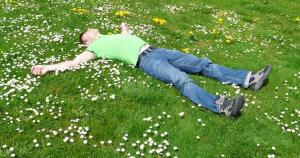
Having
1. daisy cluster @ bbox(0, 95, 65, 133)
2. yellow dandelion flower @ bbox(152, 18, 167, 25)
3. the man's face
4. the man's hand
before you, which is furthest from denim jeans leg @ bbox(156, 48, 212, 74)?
yellow dandelion flower @ bbox(152, 18, 167, 25)

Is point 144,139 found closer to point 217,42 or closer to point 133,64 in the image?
point 133,64

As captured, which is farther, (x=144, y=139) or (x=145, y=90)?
(x=145, y=90)

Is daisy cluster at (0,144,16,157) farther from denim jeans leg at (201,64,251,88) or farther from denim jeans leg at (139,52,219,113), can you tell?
denim jeans leg at (201,64,251,88)

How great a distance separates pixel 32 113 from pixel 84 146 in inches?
88.2

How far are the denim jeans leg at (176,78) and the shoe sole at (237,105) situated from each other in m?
0.52

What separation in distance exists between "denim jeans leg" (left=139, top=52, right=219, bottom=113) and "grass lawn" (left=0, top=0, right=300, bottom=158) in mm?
209

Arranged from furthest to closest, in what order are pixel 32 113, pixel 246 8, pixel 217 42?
pixel 246 8
pixel 217 42
pixel 32 113

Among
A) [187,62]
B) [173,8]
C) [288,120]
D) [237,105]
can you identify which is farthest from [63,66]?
[173,8]

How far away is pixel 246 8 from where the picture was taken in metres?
26.5

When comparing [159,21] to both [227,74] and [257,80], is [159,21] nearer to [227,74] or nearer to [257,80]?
[227,74]

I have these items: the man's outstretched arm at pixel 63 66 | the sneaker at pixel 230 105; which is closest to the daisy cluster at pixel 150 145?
the sneaker at pixel 230 105

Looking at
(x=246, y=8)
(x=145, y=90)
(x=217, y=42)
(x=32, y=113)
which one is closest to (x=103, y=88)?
(x=145, y=90)

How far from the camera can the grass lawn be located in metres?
10.5

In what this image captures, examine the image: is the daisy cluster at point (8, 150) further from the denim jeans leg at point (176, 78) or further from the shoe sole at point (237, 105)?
the shoe sole at point (237, 105)
